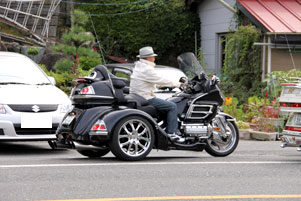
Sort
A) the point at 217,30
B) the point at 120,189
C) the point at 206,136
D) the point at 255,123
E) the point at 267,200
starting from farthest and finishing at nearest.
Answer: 1. the point at 217,30
2. the point at 255,123
3. the point at 206,136
4. the point at 120,189
5. the point at 267,200

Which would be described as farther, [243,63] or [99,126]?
[243,63]

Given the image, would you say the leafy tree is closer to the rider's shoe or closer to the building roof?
the building roof

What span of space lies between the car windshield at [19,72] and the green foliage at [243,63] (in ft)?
30.3

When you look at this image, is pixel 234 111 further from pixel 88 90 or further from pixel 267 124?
pixel 88 90

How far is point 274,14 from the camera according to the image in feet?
69.4

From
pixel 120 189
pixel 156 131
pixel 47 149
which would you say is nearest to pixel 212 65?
pixel 47 149

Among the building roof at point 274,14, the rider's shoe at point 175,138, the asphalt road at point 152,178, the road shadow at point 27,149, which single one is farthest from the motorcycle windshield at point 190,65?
the building roof at point 274,14

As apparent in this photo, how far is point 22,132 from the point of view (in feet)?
36.1

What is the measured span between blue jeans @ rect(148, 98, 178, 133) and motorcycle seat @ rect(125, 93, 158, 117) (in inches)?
2.8

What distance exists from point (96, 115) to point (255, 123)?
7.24m

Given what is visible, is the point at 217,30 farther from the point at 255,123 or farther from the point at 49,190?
the point at 49,190

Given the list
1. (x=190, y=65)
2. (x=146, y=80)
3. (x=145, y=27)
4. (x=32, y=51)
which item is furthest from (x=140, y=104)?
(x=145, y=27)

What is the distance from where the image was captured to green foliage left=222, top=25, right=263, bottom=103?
2117cm

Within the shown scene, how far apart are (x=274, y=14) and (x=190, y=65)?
1094 centimetres
